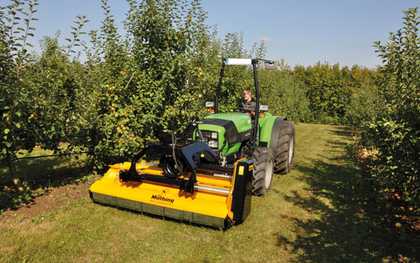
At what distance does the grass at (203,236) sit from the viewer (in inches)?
155

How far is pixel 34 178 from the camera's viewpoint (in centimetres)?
673

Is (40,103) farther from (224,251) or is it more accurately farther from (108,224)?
(224,251)

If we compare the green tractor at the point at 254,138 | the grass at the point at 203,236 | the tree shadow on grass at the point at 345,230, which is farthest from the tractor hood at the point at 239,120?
the tree shadow on grass at the point at 345,230

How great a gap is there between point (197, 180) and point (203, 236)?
86 cm

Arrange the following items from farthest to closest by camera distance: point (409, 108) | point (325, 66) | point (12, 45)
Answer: point (325, 66)
point (12, 45)
point (409, 108)

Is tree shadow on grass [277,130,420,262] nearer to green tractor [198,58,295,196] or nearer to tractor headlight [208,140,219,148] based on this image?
green tractor [198,58,295,196]

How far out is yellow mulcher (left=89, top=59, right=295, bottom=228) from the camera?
4.48 meters

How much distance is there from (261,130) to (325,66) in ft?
65.2

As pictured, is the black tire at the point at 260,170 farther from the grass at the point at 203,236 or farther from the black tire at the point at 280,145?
the black tire at the point at 280,145

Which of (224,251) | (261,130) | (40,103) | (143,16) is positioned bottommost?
(224,251)

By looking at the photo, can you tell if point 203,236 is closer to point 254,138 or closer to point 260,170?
point 260,170

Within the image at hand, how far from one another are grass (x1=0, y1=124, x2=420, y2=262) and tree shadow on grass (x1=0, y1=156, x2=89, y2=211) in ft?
1.07

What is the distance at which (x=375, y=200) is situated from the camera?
5992 mm

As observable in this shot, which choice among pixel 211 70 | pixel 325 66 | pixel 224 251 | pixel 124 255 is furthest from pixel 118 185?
pixel 325 66
